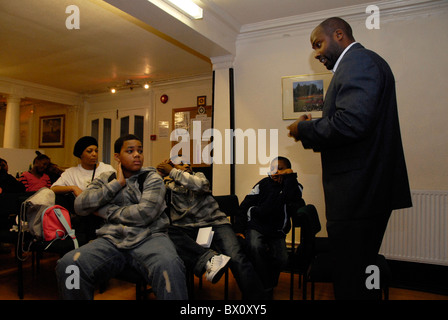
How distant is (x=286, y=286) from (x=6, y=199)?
2.69 m

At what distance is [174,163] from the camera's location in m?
2.66

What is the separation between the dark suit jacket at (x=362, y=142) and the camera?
46.1 inches

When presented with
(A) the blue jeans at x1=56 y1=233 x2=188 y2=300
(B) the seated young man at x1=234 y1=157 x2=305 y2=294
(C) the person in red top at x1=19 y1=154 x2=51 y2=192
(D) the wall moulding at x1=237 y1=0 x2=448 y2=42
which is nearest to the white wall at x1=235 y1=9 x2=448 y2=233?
(D) the wall moulding at x1=237 y1=0 x2=448 y2=42

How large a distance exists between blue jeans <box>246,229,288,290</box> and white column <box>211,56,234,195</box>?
4.66ft

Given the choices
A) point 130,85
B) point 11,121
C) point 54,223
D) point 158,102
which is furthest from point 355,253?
point 11,121

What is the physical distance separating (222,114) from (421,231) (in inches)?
94.6

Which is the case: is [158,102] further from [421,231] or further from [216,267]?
[421,231]

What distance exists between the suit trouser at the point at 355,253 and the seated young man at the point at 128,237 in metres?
0.89

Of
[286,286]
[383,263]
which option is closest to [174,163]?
[286,286]

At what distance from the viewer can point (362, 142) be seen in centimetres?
121

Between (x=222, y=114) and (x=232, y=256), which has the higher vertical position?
(x=222, y=114)

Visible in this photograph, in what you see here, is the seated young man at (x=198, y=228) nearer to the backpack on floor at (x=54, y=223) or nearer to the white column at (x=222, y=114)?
the backpack on floor at (x=54, y=223)

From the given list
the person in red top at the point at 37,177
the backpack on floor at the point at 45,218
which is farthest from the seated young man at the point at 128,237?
the person in red top at the point at 37,177
